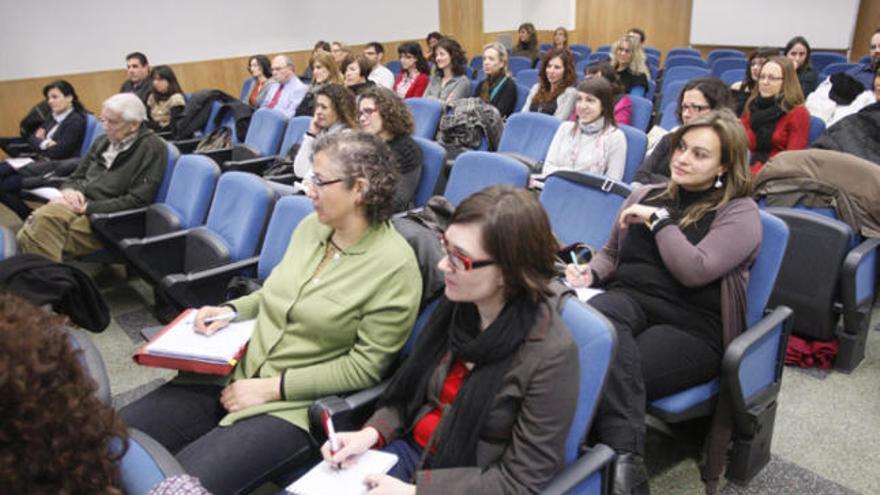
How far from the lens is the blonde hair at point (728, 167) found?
2.04 meters

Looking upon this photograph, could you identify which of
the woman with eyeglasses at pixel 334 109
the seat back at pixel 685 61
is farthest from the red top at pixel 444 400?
the seat back at pixel 685 61

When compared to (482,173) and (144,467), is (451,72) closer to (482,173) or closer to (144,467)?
(482,173)

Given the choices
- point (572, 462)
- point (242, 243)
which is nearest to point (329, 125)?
point (242, 243)

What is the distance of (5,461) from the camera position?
0.77 m

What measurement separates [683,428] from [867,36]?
A: 27.5 feet

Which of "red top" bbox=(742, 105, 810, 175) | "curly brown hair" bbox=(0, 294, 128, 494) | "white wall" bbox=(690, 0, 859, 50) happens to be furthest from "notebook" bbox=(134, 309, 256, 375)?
"white wall" bbox=(690, 0, 859, 50)

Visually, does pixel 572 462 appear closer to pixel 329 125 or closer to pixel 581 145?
pixel 581 145

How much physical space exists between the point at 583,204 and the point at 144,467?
1.83 m

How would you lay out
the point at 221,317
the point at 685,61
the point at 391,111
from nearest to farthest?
the point at 221,317
the point at 391,111
the point at 685,61

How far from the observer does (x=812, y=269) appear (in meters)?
2.62

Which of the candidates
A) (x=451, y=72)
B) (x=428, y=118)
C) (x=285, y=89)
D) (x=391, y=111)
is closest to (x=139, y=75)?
(x=285, y=89)

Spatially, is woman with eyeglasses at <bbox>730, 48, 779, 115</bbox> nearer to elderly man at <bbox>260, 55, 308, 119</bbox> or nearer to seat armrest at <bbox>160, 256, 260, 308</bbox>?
seat armrest at <bbox>160, 256, 260, 308</bbox>

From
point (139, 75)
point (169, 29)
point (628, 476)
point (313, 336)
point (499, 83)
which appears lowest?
point (628, 476)

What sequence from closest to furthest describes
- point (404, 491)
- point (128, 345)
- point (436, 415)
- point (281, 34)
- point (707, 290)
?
point (404, 491) → point (436, 415) → point (707, 290) → point (128, 345) → point (281, 34)
